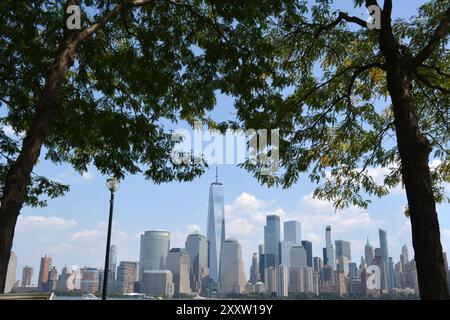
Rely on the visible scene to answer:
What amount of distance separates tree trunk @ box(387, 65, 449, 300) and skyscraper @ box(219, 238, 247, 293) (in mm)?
119147

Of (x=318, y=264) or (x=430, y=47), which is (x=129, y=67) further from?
(x=318, y=264)

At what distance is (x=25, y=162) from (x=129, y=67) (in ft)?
16.0

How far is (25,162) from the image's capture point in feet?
24.6

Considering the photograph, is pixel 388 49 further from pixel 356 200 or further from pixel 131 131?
pixel 131 131

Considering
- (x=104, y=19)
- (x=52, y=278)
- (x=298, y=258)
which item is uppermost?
(x=298, y=258)

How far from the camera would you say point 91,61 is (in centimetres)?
1180

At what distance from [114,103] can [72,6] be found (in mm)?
3332

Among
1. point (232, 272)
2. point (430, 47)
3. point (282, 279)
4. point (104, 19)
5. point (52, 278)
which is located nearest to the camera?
point (430, 47)

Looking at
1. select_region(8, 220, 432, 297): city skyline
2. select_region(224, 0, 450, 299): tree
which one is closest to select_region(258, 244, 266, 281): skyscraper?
select_region(8, 220, 432, 297): city skyline

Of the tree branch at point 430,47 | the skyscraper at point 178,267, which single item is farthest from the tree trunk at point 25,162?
the skyscraper at point 178,267

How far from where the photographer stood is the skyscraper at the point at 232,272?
131062 millimetres

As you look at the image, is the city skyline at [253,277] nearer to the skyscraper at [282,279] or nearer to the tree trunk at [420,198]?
the skyscraper at [282,279]

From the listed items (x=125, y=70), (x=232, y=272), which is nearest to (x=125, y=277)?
(x=125, y=70)

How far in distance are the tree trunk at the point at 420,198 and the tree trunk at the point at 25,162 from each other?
6.31 m
